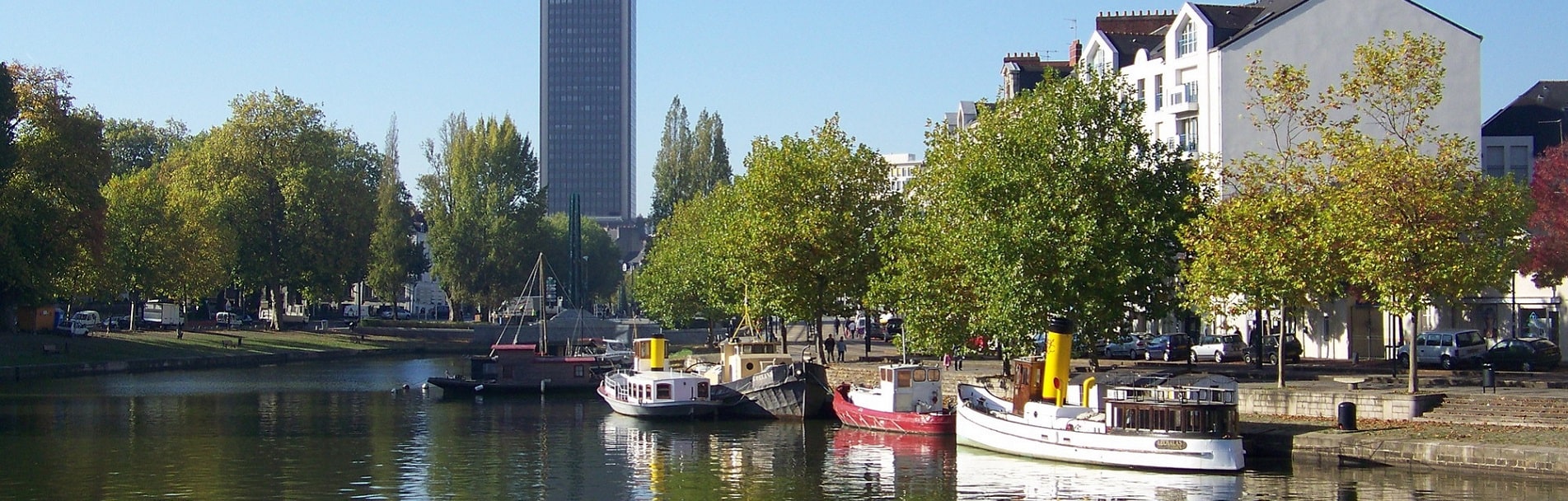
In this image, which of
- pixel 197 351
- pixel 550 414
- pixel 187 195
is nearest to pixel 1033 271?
pixel 550 414

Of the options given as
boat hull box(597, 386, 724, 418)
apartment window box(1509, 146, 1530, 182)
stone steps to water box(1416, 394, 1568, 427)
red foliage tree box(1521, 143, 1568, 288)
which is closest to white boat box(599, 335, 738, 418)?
boat hull box(597, 386, 724, 418)

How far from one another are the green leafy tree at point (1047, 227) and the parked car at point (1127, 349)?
16391mm

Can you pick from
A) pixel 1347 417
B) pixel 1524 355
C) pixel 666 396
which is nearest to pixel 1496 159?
pixel 1524 355

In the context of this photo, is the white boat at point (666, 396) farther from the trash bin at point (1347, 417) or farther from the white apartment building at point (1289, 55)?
the white apartment building at point (1289, 55)

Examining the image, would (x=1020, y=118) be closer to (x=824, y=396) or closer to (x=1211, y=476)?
(x=824, y=396)

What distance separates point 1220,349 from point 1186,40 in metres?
20.3

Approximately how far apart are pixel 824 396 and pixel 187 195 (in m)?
63.8

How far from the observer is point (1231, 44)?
7981cm

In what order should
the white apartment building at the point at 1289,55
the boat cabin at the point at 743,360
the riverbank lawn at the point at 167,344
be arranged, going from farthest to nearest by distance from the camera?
the riverbank lawn at the point at 167,344
the white apartment building at the point at 1289,55
the boat cabin at the point at 743,360

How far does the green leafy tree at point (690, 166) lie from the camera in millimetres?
143500

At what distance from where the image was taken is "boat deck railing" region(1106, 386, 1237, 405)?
135ft

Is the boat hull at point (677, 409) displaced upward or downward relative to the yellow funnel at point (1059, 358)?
downward

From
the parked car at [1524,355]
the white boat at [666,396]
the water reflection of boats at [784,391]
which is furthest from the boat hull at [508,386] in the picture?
the parked car at [1524,355]

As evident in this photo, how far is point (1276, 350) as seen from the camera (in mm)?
67750
